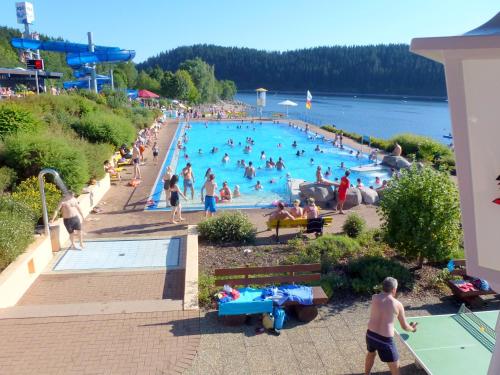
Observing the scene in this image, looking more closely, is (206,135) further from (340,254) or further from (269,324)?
(269,324)

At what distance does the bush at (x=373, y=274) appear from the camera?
719 cm

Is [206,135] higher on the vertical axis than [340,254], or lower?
higher

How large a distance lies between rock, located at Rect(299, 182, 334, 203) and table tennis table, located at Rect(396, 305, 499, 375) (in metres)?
8.38

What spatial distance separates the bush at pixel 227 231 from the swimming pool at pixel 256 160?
3.68 metres

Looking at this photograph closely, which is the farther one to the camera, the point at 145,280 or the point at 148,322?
the point at 145,280

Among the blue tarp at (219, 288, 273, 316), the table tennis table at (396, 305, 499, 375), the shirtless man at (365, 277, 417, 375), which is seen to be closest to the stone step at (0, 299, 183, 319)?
the blue tarp at (219, 288, 273, 316)

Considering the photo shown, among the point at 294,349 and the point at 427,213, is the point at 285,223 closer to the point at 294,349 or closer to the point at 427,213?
the point at 427,213

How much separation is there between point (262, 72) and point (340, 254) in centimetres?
15284

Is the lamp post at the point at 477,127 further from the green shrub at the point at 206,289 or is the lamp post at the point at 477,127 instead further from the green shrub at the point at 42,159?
the green shrub at the point at 42,159

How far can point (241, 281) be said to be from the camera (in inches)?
263

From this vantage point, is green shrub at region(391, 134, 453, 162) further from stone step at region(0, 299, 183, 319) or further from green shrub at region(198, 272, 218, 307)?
stone step at region(0, 299, 183, 319)

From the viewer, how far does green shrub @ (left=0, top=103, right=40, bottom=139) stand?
14.0 m

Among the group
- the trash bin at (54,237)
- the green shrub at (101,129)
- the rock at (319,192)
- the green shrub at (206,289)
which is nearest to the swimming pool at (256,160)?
the rock at (319,192)

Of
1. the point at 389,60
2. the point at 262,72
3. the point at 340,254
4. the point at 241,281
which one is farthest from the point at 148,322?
the point at 262,72
